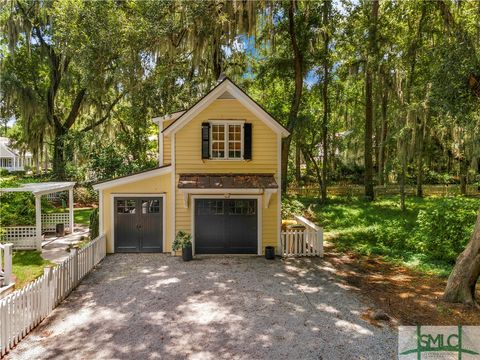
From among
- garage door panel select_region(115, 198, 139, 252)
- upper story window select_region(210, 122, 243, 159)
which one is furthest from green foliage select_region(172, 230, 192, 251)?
upper story window select_region(210, 122, 243, 159)

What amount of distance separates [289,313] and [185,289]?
9.06 feet

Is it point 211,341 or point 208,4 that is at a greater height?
point 208,4

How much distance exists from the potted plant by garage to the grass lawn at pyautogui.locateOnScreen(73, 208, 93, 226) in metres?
8.79

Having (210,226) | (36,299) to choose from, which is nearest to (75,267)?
(36,299)

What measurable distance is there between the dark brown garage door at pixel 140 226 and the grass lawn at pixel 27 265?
2.33m

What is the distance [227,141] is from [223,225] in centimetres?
293

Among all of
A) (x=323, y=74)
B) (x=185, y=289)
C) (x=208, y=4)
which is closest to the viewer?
(x=185, y=289)

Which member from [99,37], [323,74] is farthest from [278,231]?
[323,74]

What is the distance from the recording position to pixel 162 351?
5.44 meters

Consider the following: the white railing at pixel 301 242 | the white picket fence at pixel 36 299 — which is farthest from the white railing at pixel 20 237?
the white railing at pixel 301 242

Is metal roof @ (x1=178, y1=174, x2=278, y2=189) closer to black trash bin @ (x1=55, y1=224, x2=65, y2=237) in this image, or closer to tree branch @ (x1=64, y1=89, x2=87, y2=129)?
black trash bin @ (x1=55, y1=224, x2=65, y2=237)

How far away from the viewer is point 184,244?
35.4 ft

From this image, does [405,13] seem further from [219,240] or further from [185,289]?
[185,289]

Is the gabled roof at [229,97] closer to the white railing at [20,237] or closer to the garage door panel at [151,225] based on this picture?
the garage door panel at [151,225]
